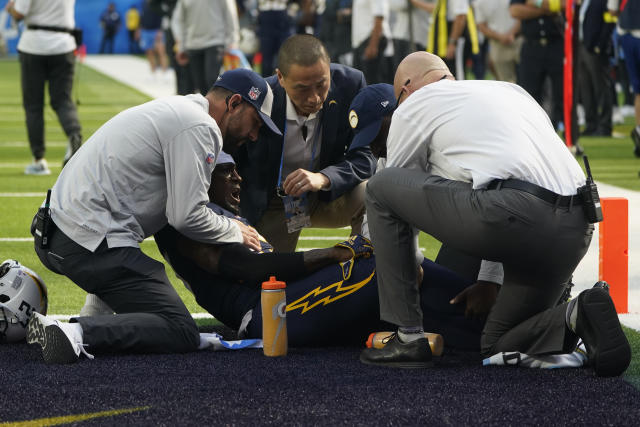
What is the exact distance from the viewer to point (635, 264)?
7191 mm

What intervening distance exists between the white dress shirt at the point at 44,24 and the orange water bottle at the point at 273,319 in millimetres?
7020

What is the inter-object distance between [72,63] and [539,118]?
7.79 m

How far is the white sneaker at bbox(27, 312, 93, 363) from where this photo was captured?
4750 millimetres

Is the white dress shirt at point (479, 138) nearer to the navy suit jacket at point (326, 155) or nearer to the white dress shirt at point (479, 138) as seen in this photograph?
the white dress shirt at point (479, 138)

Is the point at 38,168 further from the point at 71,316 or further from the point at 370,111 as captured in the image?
the point at 370,111

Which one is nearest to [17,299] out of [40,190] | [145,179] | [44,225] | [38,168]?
[44,225]

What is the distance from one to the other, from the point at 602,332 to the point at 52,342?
2145mm

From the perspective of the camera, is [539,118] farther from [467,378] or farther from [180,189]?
[180,189]

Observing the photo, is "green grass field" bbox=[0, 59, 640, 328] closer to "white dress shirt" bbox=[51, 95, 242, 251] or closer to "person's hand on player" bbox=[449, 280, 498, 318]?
"white dress shirt" bbox=[51, 95, 242, 251]

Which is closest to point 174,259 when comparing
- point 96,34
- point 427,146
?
point 427,146

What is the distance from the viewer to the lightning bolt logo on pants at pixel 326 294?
5.14m

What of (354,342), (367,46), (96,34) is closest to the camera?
(354,342)

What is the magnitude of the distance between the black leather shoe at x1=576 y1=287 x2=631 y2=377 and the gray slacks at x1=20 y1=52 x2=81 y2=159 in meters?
8.06

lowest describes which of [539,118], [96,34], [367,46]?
[96,34]
